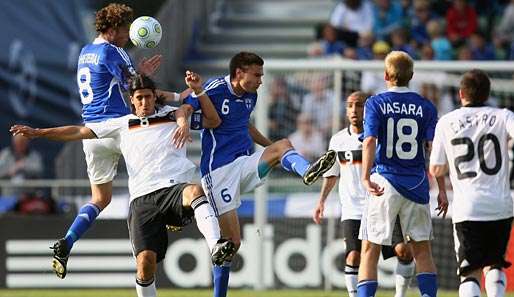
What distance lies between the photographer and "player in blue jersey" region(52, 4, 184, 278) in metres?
13.2

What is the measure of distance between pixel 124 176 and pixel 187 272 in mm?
3502

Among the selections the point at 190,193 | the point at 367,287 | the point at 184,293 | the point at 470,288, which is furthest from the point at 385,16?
the point at 470,288

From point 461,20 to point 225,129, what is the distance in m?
11.0

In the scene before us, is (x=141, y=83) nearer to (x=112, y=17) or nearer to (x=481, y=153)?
(x=112, y=17)

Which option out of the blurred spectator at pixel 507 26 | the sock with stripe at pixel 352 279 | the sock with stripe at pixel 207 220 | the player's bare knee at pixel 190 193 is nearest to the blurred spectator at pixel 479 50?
the blurred spectator at pixel 507 26

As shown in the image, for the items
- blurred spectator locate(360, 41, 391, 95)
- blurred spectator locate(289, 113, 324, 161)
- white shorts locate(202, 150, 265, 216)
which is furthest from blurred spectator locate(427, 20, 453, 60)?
white shorts locate(202, 150, 265, 216)

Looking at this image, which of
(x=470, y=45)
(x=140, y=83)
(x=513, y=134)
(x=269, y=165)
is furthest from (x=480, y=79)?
(x=470, y=45)

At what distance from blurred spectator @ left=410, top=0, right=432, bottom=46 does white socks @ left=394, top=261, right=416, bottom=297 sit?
9.59 m

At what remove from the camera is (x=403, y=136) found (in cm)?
1194

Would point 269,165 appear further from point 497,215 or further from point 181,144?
point 497,215

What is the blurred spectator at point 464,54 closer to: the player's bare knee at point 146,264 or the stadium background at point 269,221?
the stadium background at point 269,221

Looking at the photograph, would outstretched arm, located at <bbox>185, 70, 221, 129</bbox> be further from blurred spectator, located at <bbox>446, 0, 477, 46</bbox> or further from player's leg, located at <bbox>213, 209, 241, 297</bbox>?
blurred spectator, located at <bbox>446, 0, 477, 46</bbox>

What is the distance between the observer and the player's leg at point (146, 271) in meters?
12.0

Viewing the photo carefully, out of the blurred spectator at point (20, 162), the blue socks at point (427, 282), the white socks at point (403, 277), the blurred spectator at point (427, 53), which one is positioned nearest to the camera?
the blue socks at point (427, 282)
